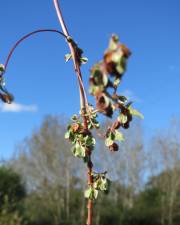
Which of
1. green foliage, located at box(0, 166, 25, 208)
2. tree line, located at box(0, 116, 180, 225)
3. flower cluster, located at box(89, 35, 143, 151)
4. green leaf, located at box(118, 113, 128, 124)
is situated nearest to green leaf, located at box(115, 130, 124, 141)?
green leaf, located at box(118, 113, 128, 124)

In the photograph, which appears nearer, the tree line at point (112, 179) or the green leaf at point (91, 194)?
the green leaf at point (91, 194)

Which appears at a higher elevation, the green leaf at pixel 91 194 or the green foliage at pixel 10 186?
the green foliage at pixel 10 186

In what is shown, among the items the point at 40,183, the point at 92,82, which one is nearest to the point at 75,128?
the point at 92,82

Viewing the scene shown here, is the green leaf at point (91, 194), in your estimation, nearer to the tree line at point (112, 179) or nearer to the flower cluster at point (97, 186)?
the flower cluster at point (97, 186)

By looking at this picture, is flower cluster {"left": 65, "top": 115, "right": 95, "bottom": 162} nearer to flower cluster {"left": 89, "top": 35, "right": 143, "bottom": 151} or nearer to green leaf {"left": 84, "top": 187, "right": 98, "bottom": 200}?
green leaf {"left": 84, "top": 187, "right": 98, "bottom": 200}

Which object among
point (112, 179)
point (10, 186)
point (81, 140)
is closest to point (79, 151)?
point (81, 140)

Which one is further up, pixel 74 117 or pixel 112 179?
pixel 112 179

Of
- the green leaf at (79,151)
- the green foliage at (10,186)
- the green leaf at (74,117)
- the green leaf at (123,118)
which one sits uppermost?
the green foliage at (10,186)

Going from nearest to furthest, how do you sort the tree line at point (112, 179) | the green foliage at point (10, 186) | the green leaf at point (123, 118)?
the green leaf at point (123, 118) → the green foliage at point (10, 186) → the tree line at point (112, 179)

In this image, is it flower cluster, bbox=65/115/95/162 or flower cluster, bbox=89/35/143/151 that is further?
flower cluster, bbox=65/115/95/162

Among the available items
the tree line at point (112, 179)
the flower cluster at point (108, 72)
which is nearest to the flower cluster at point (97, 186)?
the flower cluster at point (108, 72)

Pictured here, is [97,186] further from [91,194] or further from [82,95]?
[82,95]

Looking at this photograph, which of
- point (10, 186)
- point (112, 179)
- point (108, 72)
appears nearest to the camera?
point (108, 72)

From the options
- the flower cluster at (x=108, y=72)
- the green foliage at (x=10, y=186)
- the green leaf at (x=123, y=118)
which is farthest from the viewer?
the green foliage at (x=10, y=186)
